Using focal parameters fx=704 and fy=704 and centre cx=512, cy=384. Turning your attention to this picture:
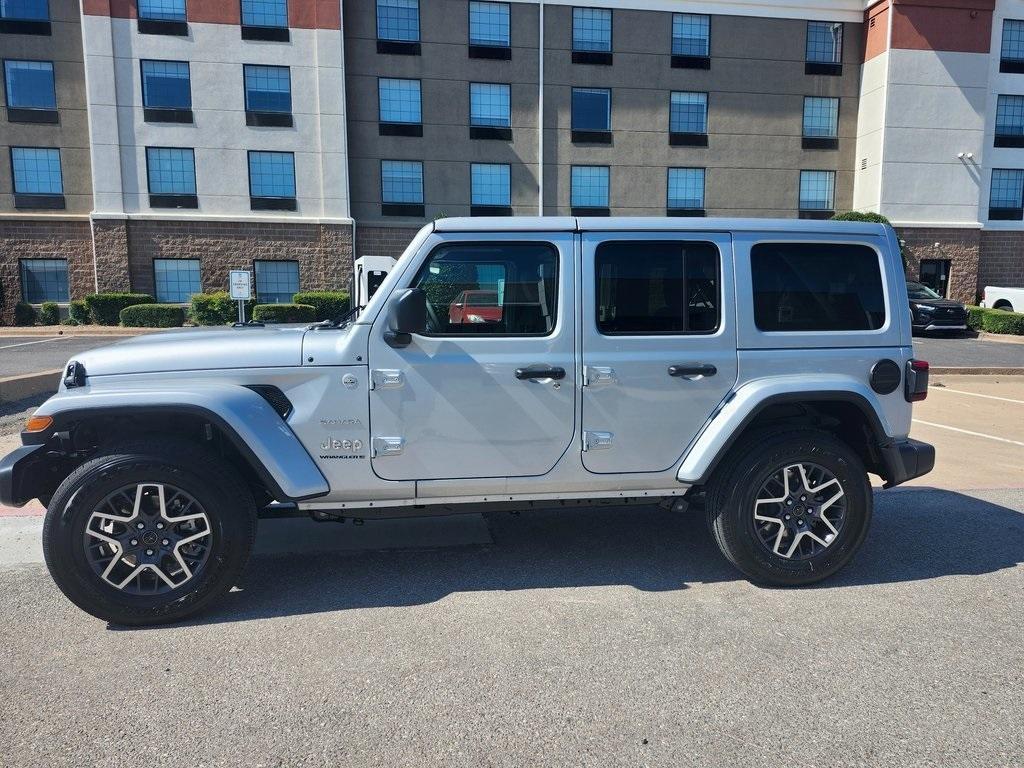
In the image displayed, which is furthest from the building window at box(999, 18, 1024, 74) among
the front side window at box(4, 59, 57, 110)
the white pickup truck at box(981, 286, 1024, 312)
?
the front side window at box(4, 59, 57, 110)

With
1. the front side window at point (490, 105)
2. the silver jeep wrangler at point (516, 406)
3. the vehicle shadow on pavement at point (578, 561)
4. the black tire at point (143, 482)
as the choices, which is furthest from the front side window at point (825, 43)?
the black tire at point (143, 482)

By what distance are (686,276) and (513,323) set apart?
1.04 metres

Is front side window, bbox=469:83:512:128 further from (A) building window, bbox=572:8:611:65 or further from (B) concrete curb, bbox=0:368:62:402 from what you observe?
(B) concrete curb, bbox=0:368:62:402

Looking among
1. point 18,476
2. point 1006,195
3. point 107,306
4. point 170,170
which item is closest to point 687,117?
point 1006,195

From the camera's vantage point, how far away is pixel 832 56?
96.0 ft

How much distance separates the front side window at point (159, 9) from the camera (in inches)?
972

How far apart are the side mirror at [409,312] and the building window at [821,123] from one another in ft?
99.5

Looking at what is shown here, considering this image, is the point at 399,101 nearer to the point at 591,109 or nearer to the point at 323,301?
the point at 591,109

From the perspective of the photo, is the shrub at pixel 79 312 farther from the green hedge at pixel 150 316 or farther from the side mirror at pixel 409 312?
the side mirror at pixel 409 312

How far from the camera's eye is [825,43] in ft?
95.9

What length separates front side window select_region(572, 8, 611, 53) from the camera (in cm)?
2739

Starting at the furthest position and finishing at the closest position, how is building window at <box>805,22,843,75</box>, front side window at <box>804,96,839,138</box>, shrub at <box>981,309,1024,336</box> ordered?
1. front side window at <box>804,96,839,138</box>
2. building window at <box>805,22,843,75</box>
3. shrub at <box>981,309,1024,336</box>

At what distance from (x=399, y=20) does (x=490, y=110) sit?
15.3 ft

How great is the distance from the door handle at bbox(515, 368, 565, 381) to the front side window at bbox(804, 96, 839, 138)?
30.1 metres
